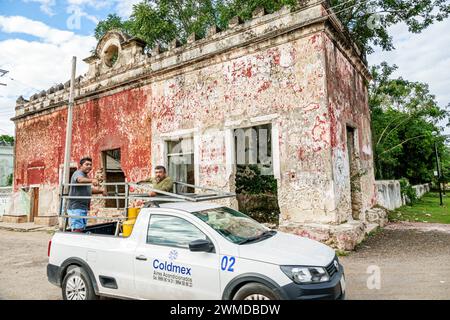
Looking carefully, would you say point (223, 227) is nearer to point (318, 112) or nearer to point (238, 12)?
point (318, 112)

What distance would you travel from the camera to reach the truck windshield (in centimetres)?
379

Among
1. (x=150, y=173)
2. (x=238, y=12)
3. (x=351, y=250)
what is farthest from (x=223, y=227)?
(x=238, y=12)

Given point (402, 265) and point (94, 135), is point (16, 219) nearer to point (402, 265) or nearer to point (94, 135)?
point (94, 135)

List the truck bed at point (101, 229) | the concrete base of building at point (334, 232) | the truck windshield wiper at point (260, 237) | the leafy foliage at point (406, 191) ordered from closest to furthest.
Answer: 1. the truck windshield wiper at point (260, 237)
2. the truck bed at point (101, 229)
3. the concrete base of building at point (334, 232)
4. the leafy foliage at point (406, 191)

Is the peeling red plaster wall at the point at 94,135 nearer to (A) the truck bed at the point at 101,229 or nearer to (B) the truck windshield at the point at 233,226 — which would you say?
(A) the truck bed at the point at 101,229

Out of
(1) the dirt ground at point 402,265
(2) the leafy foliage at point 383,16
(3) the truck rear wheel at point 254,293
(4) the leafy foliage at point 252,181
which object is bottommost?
(1) the dirt ground at point 402,265

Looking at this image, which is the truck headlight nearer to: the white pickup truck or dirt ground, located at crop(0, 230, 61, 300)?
the white pickup truck

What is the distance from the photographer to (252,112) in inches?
342

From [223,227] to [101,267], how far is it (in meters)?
1.68

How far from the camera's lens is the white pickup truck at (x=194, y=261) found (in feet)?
10.6

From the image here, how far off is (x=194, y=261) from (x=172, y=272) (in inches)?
11.9

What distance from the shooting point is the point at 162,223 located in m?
3.96

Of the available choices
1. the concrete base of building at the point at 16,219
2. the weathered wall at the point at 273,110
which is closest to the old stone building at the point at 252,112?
the weathered wall at the point at 273,110

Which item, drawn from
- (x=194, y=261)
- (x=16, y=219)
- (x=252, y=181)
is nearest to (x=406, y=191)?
(x=252, y=181)
